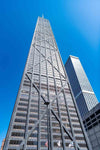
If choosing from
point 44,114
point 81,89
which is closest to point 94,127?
point 44,114

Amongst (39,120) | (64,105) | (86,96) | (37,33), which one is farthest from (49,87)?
(86,96)

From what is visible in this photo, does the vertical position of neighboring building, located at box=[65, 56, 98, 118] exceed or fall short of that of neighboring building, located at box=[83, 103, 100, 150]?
it exceeds it

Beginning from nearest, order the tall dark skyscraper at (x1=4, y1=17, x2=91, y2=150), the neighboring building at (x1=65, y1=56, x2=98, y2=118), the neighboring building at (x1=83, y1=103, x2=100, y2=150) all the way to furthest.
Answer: the tall dark skyscraper at (x1=4, y1=17, x2=91, y2=150) < the neighboring building at (x1=83, y1=103, x2=100, y2=150) < the neighboring building at (x1=65, y1=56, x2=98, y2=118)

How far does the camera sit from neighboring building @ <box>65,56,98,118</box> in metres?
138

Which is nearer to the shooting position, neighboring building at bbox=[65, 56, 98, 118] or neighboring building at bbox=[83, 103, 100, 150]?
neighboring building at bbox=[83, 103, 100, 150]

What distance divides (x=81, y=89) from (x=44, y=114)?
11136 centimetres

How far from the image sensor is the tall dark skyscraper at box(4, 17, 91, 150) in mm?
41688

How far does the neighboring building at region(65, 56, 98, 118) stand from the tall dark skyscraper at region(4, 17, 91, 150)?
2849 inches

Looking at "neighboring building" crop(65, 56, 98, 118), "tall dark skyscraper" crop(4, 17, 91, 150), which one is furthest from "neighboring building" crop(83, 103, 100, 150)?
"neighboring building" crop(65, 56, 98, 118)

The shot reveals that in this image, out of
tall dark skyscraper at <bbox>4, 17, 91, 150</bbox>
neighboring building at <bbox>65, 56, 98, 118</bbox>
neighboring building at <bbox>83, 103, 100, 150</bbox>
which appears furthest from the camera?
neighboring building at <bbox>65, 56, 98, 118</bbox>

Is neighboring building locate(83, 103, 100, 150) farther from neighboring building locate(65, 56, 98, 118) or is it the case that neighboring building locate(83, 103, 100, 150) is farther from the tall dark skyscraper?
neighboring building locate(65, 56, 98, 118)

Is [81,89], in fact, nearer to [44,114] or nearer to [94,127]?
[94,127]

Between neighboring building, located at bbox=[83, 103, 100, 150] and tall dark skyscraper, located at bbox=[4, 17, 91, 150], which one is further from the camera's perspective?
neighboring building, located at bbox=[83, 103, 100, 150]

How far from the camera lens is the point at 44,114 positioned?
169 feet
